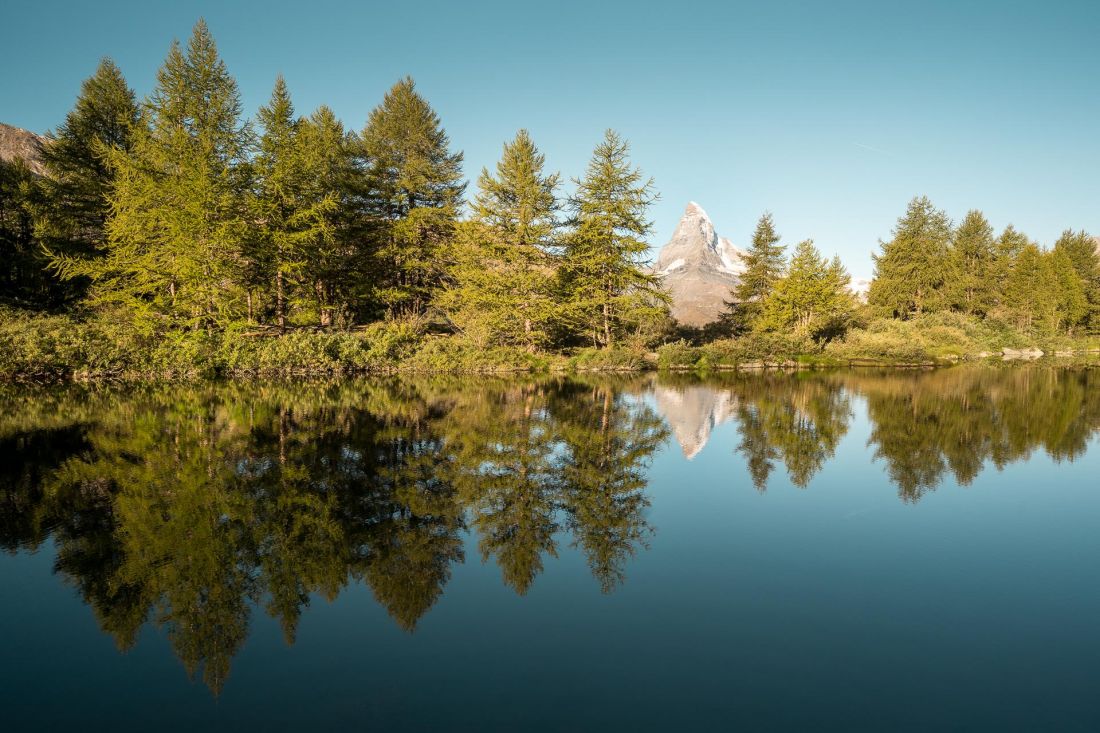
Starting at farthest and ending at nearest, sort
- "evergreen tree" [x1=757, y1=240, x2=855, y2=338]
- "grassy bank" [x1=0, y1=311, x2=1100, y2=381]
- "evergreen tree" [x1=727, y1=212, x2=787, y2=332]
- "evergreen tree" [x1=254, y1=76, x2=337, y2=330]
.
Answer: "evergreen tree" [x1=727, y1=212, x2=787, y2=332]
"evergreen tree" [x1=757, y1=240, x2=855, y2=338]
"evergreen tree" [x1=254, y1=76, x2=337, y2=330]
"grassy bank" [x1=0, y1=311, x2=1100, y2=381]

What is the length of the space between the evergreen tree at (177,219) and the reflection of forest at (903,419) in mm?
21983

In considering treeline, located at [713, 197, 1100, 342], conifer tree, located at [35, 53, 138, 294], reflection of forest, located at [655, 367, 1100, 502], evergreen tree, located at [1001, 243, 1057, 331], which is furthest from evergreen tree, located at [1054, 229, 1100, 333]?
conifer tree, located at [35, 53, 138, 294]

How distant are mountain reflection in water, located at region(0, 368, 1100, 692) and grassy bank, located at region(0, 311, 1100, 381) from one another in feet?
14.3

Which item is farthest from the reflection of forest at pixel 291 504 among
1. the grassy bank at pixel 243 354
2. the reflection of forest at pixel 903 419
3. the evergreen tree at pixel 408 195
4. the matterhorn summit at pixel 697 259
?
the matterhorn summit at pixel 697 259

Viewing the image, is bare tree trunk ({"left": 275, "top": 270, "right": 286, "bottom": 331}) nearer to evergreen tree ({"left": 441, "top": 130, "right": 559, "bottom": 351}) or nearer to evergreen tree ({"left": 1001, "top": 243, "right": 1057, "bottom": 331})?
evergreen tree ({"left": 441, "top": 130, "right": 559, "bottom": 351})

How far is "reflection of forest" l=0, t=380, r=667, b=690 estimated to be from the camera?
5.29 m

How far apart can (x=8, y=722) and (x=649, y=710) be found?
3.94 meters

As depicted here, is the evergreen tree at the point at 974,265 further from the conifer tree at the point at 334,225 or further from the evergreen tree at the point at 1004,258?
the conifer tree at the point at 334,225

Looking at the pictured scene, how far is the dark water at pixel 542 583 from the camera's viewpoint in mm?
3797

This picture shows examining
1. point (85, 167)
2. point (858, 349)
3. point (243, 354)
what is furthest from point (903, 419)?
point (85, 167)

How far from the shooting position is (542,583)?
559 cm

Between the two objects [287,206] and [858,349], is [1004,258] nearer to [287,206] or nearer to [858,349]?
[858,349]

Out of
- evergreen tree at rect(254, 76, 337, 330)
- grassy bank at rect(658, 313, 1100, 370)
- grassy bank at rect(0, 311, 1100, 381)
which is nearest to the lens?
grassy bank at rect(0, 311, 1100, 381)

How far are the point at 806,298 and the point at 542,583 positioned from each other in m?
38.7
